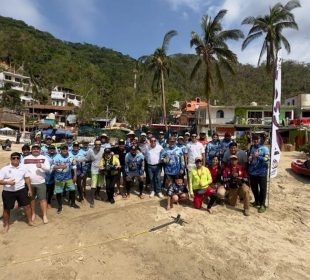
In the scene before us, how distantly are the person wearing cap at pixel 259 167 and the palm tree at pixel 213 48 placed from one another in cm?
1741

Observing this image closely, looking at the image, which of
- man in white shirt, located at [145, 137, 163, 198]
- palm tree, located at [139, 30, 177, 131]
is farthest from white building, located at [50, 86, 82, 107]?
man in white shirt, located at [145, 137, 163, 198]

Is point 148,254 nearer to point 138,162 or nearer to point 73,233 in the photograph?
point 73,233

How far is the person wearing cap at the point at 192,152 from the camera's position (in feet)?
28.6

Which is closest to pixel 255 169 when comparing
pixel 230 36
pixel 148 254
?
pixel 148 254

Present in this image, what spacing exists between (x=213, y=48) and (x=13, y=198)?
71.2ft

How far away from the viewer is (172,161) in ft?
27.6

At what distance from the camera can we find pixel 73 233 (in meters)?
A: 6.65

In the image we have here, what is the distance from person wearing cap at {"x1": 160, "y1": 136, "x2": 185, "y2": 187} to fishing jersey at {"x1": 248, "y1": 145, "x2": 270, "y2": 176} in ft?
5.83

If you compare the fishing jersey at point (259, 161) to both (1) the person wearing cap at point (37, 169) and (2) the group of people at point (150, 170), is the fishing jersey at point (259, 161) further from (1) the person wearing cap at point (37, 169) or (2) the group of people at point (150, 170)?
(1) the person wearing cap at point (37, 169)

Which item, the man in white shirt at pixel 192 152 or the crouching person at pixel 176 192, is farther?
the man in white shirt at pixel 192 152

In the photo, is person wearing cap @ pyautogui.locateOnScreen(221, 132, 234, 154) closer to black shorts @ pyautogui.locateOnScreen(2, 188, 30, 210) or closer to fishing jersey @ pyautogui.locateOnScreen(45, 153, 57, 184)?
fishing jersey @ pyautogui.locateOnScreen(45, 153, 57, 184)

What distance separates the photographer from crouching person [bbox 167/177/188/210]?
315 inches

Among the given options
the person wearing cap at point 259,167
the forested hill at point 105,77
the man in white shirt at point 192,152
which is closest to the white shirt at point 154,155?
the man in white shirt at point 192,152

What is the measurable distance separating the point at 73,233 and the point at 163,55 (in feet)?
80.1
